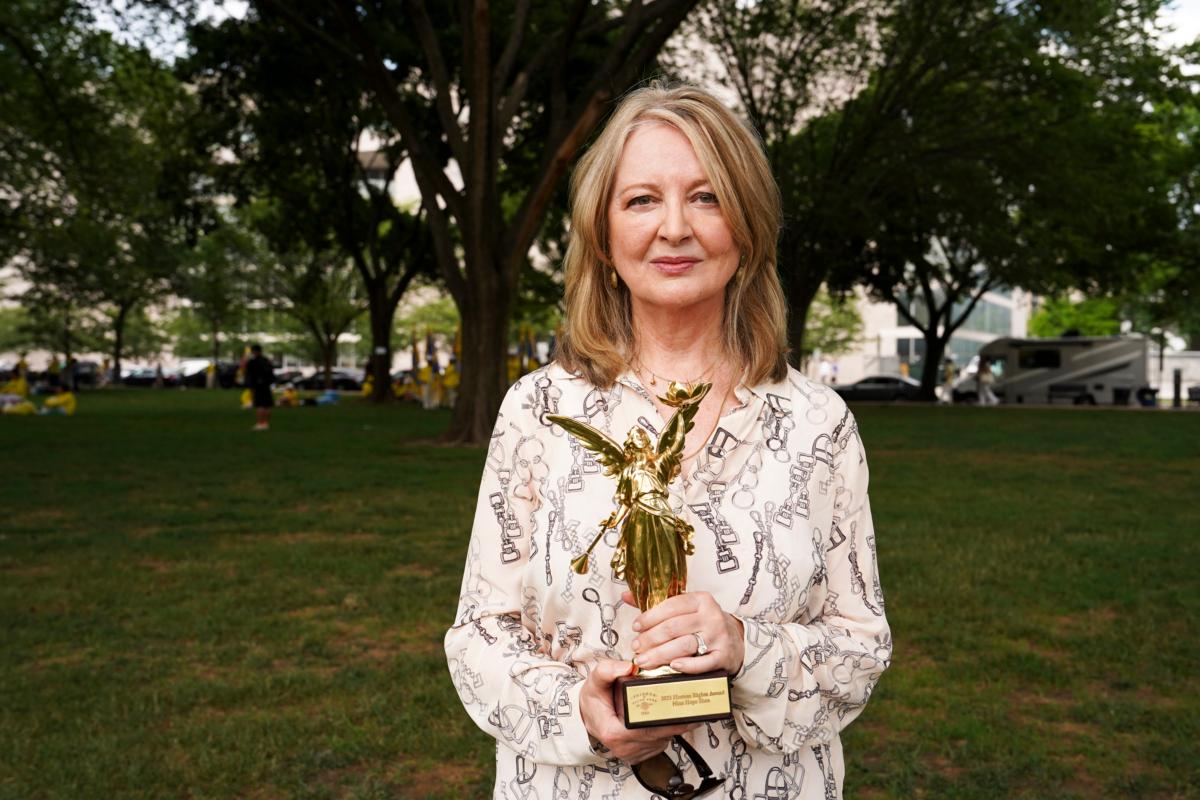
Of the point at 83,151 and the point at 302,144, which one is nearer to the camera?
the point at 83,151

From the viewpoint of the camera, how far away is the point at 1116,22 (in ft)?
70.3

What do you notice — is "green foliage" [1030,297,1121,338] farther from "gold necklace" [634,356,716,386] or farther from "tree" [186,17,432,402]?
"gold necklace" [634,356,716,386]

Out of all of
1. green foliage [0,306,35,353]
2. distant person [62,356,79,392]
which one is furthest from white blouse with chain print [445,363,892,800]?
green foliage [0,306,35,353]

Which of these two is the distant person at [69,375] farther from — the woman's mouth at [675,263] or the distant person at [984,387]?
the woman's mouth at [675,263]

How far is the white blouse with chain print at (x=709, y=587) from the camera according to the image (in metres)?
1.88

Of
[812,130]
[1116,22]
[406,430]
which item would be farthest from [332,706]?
[812,130]

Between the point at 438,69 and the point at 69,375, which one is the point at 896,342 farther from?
the point at 438,69

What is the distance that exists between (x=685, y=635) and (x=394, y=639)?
5195mm

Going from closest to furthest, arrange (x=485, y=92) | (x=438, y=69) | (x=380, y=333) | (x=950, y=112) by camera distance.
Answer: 1. (x=485, y=92)
2. (x=438, y=69)
3. (x=950, y=112)
4. (x=380, y=333)

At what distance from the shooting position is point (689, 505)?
1.92 metres

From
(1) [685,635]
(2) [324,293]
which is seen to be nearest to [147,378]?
(2) [324,293]

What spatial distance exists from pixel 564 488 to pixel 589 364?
0.80 ft

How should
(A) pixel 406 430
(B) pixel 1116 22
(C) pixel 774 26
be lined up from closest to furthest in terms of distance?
(B) pixel 1116 22 → (A) pixel 406 430 → (C) pixel 774 26

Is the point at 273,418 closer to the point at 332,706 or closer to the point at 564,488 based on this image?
the point at 332,706
